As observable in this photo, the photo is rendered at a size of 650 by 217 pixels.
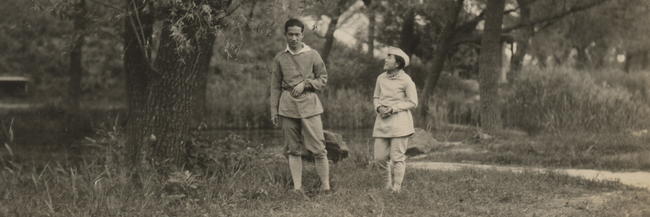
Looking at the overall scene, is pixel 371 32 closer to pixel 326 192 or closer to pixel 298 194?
pixel 326 192

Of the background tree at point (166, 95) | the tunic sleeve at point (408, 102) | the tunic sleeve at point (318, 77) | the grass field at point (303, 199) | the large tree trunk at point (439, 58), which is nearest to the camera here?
the grass field at point (303, 199)

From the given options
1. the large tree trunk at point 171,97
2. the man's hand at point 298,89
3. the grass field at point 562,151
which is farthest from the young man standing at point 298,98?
the grass field at point 562,151

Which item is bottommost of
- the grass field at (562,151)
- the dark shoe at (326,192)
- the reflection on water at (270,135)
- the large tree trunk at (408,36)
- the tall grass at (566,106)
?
the reflection on water at (270,135)

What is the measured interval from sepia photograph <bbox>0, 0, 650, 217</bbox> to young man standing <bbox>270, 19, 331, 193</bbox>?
2cm

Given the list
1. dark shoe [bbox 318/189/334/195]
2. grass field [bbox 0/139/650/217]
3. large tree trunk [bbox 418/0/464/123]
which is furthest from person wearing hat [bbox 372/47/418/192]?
large tree trunk [bbox 418/0/464/123]

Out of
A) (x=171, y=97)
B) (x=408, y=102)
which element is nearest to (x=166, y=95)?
(x=171, y=97)

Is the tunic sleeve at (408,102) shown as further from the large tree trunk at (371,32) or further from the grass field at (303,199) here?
the large tree trunk at (371,32)

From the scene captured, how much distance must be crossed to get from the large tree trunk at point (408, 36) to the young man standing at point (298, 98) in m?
15.5

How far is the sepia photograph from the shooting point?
247 inches

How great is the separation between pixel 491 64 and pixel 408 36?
344 inches

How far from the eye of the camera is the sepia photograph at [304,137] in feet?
20.6

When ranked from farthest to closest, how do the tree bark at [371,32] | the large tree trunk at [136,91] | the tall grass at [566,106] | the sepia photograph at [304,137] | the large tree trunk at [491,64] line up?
the tree bark at [371,32] < the tall grass at [566,106] < the large tree trunk at [491,64] < the large tree trunk at [136,91] < the sepia photograph at [304,137]

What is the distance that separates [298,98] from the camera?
6.75 meters

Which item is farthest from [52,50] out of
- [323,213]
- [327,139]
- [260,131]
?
[323,213]
